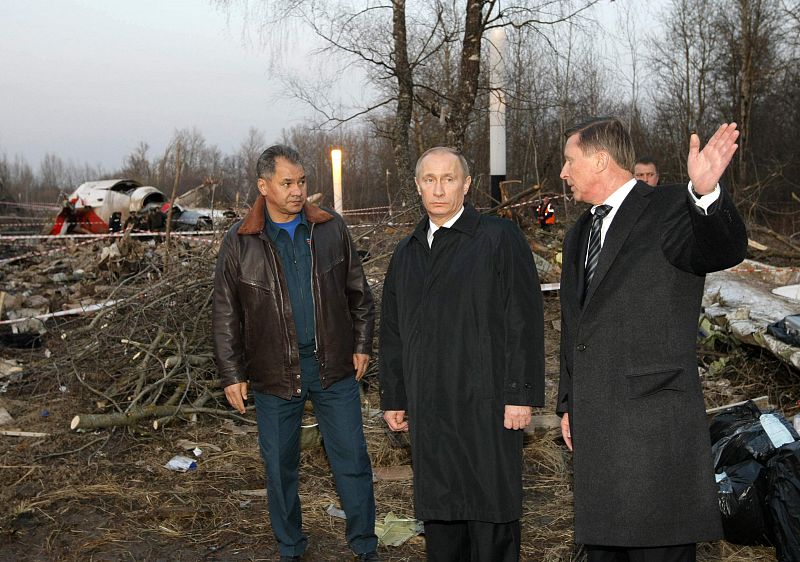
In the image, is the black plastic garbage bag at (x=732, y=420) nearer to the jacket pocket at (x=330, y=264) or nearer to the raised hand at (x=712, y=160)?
the jacket pocket at (x=330, y=264)

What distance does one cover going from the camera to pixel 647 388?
7.83 ft

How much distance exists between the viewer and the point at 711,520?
240cm

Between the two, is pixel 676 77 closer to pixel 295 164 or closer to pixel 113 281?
pixel 113 281

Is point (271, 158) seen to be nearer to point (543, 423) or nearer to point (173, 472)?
point (173, 472)

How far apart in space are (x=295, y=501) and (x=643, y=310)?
6.94 ft

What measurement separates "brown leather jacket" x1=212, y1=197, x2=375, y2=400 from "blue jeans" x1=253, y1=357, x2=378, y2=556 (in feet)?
0.29

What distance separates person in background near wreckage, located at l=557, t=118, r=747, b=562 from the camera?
239cm

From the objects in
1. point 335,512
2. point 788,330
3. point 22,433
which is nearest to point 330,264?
point 335,512

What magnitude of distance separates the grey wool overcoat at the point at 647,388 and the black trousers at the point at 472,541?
487mm

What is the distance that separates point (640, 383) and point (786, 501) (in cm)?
156

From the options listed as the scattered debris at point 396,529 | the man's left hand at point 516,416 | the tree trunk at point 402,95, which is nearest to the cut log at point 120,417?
the scattered debris at point 396,529

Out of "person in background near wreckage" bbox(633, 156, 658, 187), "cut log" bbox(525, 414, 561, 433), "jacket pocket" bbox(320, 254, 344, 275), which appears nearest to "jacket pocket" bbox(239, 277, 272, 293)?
"jacket pocket" bbox(320, 254, 344, 275)

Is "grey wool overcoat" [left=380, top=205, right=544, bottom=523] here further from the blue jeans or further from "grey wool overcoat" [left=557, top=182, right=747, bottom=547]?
the blue jeans

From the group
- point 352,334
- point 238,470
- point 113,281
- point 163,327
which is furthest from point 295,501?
point 113,281
